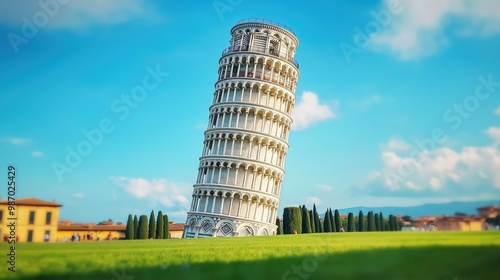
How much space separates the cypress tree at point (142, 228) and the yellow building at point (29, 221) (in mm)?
19885

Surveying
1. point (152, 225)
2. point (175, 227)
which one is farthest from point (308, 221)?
point (175, 227)

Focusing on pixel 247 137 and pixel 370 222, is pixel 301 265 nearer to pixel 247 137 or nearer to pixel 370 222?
pixel 370 222

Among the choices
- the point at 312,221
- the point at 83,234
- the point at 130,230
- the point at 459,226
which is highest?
the point at 459,226

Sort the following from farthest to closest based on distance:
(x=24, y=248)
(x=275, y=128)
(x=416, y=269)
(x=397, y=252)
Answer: (x=275, y=128), (x=24, y=248), (x=397, y=252), (x=416, y=269)

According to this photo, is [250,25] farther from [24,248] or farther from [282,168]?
[24,248]

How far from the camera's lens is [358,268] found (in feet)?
28.2

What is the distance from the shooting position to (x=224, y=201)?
1970 inches

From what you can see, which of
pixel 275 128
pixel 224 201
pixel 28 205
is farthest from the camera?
pixel 275 128

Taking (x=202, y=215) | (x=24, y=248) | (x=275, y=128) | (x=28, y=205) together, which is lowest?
(x=202, y=215)

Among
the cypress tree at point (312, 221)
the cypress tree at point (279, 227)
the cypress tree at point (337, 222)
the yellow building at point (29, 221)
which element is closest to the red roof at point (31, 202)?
the yellow building at point (29, 221)

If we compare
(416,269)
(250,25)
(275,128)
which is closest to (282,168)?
(275,128)

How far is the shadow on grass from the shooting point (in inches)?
328

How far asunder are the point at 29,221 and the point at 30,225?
189mm

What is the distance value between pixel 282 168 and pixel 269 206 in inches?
212
